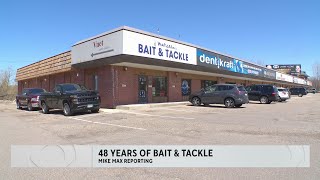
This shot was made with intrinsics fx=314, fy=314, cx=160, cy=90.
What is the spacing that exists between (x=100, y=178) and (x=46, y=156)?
2.24m

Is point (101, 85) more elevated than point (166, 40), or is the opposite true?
point (166, 40)

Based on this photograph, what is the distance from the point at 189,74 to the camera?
30109mm

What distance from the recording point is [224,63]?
32.9m

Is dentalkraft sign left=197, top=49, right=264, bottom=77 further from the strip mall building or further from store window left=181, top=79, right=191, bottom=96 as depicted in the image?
store window left=181, top=79, right=191, bottom=96

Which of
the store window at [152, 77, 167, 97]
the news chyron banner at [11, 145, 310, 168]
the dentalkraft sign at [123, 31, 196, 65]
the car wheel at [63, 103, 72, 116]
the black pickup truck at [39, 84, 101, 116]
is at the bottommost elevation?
the news chyron banner at [11, 145, 310, 168]

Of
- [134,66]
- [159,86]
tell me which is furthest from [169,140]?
[159,86]

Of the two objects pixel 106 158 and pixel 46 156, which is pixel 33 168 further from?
pixel 106 158

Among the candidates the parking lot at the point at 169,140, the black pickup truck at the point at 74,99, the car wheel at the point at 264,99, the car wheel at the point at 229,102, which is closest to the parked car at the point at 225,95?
the car wheel at the point at 229,102

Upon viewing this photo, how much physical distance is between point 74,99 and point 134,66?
673 centimetres

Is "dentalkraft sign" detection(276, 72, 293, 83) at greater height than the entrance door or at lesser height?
greater

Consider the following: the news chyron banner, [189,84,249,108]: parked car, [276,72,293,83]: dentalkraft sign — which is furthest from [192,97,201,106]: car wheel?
[276,72,293,83]: dentalkraft sign

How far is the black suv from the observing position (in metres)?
30.5

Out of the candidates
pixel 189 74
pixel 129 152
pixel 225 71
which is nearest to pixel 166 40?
pixel 189 74

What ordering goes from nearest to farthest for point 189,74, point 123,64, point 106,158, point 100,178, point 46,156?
point 100,178, point 106,158, point 46,156, point 123,64, point 189,74
